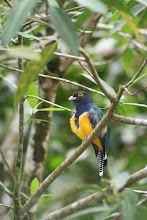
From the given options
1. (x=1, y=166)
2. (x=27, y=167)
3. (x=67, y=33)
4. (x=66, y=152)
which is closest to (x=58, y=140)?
(x=66, y=152)

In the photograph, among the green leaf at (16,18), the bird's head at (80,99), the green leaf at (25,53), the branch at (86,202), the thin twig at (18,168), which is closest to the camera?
the green leaf at (25,53)

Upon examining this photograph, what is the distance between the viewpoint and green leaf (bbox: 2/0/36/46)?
1.26m

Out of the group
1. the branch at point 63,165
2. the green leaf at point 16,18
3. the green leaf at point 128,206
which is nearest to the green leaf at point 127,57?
the branch at point 63,165

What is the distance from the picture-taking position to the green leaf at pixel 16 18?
1.26 m

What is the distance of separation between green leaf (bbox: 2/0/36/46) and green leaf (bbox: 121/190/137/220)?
788mm

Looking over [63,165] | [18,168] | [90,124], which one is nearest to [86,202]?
[63,165]

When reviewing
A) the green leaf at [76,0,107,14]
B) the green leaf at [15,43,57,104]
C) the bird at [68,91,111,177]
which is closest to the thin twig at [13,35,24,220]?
the green leaf at [15,43,57,104]

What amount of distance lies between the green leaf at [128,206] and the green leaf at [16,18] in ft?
2.59

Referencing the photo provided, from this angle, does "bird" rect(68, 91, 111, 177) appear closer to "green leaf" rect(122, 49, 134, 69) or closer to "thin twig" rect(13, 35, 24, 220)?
"green leaf" rect(122, 49, 134, 69)

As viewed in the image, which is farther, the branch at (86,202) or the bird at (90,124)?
the bird at (90,124)

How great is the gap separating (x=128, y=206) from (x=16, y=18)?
0.85 meters

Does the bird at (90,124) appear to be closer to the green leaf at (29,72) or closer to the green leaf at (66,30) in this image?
the green leaf at (29,72)

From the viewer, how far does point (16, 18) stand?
128cm

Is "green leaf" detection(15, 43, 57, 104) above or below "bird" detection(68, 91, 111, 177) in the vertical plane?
above
